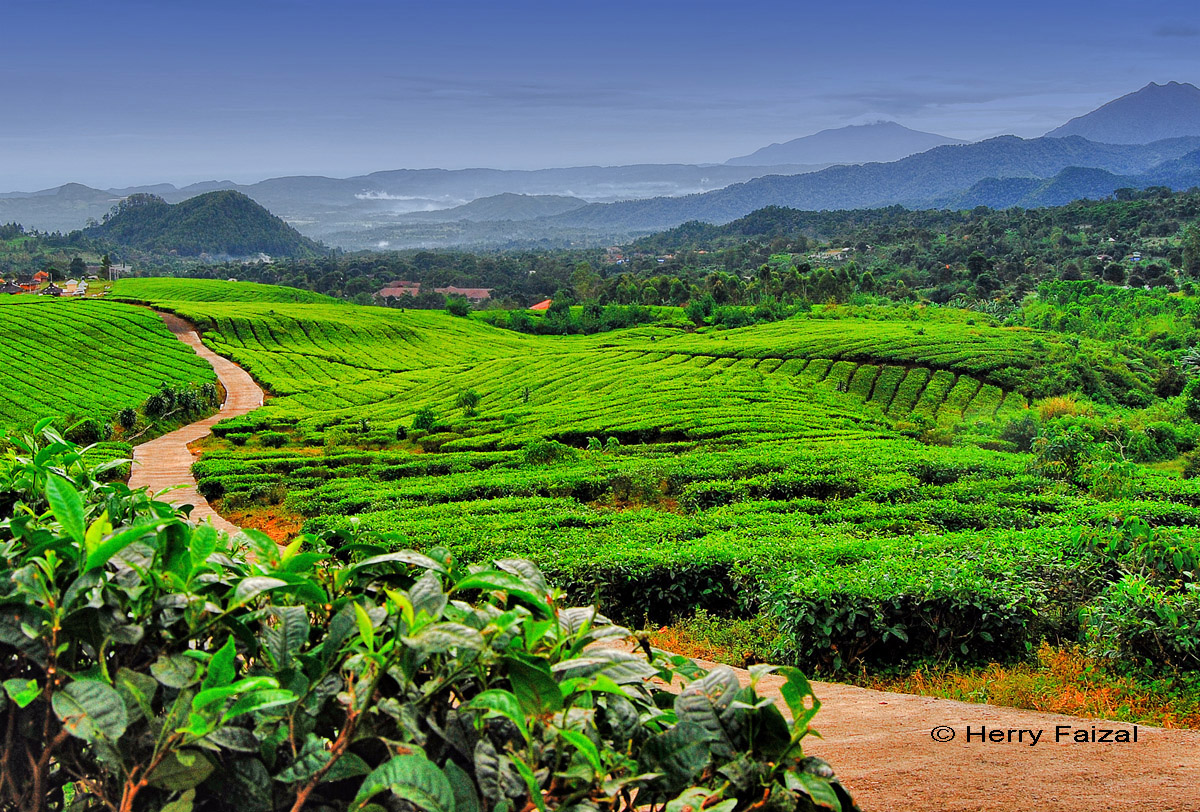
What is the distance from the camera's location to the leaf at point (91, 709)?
133cm

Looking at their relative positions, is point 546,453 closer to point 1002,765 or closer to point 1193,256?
point 1002,765

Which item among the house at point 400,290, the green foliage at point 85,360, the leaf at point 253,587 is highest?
the leaf at point 253,587

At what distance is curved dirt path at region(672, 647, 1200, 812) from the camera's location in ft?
11.1

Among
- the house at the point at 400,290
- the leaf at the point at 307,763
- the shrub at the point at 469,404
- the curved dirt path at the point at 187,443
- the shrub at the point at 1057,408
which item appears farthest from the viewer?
the house at the point at 400,290

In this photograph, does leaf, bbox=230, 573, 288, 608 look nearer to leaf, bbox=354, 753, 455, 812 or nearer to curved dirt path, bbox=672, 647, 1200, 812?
leaf, bbox=354, 753, 455, 812

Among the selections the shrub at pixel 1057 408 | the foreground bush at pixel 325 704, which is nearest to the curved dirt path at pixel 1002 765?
the foreground bush at pixel 325 704

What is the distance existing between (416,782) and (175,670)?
49 centimetres

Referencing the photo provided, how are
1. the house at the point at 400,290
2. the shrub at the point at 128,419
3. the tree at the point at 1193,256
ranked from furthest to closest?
the house at the point at 400,290, the tree at the point at 1193,256, the shrub at the point at 128,419

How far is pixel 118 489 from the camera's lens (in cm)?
208

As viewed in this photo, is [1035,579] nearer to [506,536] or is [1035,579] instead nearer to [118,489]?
[506,536]

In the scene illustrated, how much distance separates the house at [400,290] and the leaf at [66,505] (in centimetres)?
10814

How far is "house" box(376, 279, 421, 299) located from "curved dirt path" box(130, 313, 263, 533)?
51.4m

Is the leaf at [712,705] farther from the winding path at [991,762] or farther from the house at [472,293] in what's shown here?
the house at [472,293]

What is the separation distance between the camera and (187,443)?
29.3m
